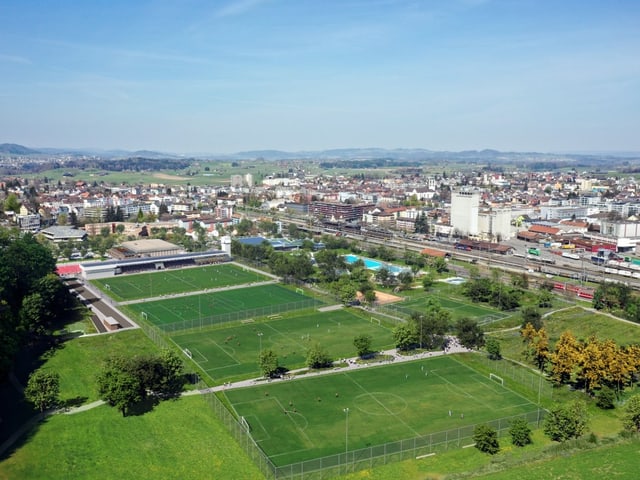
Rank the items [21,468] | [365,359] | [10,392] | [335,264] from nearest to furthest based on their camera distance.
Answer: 1. [21,468]
2. [10,392]
3. [365,359]
4. [335,264]

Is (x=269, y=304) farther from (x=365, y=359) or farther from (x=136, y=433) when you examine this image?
(x=136, y=433)

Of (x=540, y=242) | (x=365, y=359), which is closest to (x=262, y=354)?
(x=365, y=359)

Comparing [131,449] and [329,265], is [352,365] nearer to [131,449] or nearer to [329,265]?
[131,449]

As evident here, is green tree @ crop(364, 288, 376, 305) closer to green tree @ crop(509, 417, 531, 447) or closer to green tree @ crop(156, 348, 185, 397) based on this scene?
green tree @ crop(156, 348, 185, 397)

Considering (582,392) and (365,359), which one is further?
(365,359)

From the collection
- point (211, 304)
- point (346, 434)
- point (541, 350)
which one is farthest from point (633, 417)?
point (211, 304)
